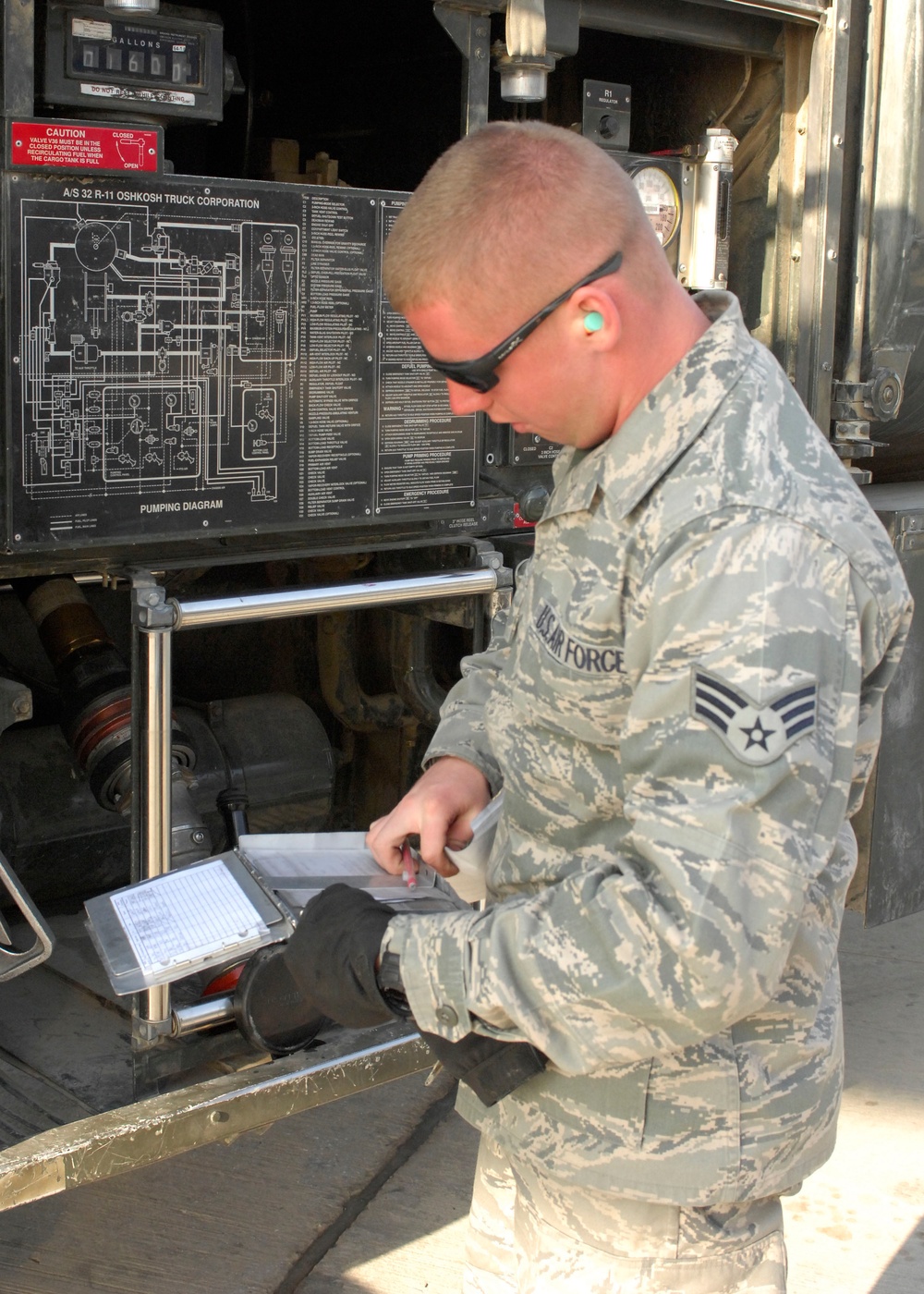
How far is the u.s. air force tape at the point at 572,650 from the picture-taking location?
128 centimetres

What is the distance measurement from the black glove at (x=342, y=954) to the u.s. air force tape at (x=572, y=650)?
31cm

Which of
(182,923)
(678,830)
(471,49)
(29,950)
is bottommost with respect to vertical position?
(29,950)

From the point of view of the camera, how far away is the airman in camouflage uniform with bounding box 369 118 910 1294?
110 cm

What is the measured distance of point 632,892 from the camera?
3.73 ft

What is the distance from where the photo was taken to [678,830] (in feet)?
3.62

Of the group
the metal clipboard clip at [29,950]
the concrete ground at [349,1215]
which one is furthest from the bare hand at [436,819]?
the concrete ground at [349,1215]

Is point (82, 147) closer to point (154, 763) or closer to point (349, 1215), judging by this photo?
point (154, 763)

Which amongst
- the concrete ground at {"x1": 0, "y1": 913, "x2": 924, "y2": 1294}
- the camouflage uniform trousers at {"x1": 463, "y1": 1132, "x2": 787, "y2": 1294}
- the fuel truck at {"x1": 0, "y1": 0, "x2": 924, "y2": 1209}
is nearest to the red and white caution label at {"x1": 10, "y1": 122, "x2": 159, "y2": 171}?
the fuel truck at {"x1": 0, "y1": 0, "x2": 924, "y2": 1209}

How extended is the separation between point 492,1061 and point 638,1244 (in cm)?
26

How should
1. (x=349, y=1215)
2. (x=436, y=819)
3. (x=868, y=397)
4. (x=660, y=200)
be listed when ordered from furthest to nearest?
(x=868, y=397) < (x=660, y=200) < (x=349, y=1215) < (x=436, y=819)

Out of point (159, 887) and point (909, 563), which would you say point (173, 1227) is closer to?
point (159, 887)

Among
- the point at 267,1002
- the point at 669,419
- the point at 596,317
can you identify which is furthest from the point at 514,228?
the point at 267,1002

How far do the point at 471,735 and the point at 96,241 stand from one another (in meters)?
Result: 0.97

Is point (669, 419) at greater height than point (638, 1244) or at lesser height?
greater
